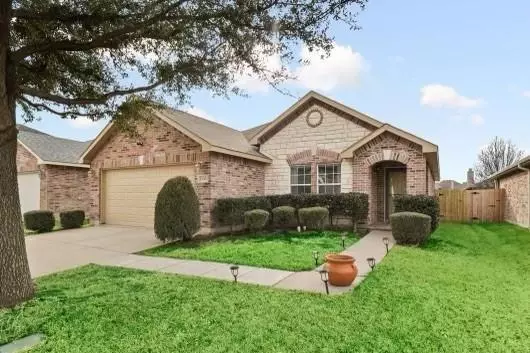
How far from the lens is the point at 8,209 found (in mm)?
5441

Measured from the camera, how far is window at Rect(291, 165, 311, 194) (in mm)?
15797

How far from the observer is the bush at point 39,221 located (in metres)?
15.0

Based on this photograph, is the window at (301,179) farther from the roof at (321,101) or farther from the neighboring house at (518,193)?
the neighboring house at (518,193)

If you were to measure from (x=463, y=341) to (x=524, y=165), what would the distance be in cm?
1462

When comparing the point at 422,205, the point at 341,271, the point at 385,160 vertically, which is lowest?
the point at 341,271

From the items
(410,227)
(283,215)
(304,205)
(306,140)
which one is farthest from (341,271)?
(306,140)

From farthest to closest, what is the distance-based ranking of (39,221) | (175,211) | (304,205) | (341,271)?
1. (39,221)
2. (304,205)
3. (175,211)
4. (341,271)

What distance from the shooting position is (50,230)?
15508mm

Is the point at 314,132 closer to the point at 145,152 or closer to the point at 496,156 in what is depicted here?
the point at 145,152

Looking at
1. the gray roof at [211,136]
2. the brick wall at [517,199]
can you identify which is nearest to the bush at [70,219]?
the gray roof at [211,136]

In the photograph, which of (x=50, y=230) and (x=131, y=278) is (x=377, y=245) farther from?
(x=50, y=230)

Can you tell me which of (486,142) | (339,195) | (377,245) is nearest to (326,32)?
(377,245)

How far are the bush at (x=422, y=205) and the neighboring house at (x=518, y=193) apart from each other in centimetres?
625

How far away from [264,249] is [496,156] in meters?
44.9
